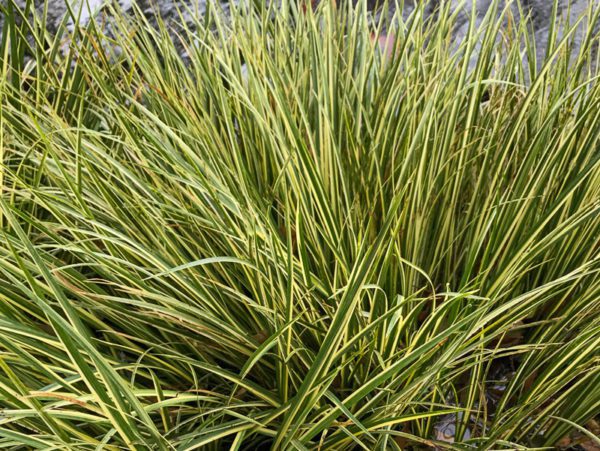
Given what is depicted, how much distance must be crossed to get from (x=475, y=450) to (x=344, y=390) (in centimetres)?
23

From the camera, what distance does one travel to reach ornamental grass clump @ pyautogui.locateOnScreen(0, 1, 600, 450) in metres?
0.97

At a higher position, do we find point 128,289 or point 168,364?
point 128,289

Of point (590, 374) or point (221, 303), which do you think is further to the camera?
point (221, 303)

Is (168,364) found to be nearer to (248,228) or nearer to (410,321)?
(248,228)

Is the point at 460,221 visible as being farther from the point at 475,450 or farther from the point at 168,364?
the point at 168,364

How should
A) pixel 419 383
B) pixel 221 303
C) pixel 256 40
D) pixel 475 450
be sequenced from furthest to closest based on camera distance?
pixel 256 40, pixel 221 303, pixel 475 450, pixel 419 383

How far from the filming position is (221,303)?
1.22 metres

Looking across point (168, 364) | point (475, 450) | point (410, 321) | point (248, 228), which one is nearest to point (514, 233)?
point (410, 321)

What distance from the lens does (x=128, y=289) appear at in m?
1.08

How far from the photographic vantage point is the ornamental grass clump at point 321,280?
973 mm

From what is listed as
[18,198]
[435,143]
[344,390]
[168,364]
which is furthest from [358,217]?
[18,198]

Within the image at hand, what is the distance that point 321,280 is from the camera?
46.8 inches

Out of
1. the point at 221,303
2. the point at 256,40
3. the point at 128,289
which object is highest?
the point at 256,40

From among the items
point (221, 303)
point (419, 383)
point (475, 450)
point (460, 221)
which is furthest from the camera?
point (460, 221)
